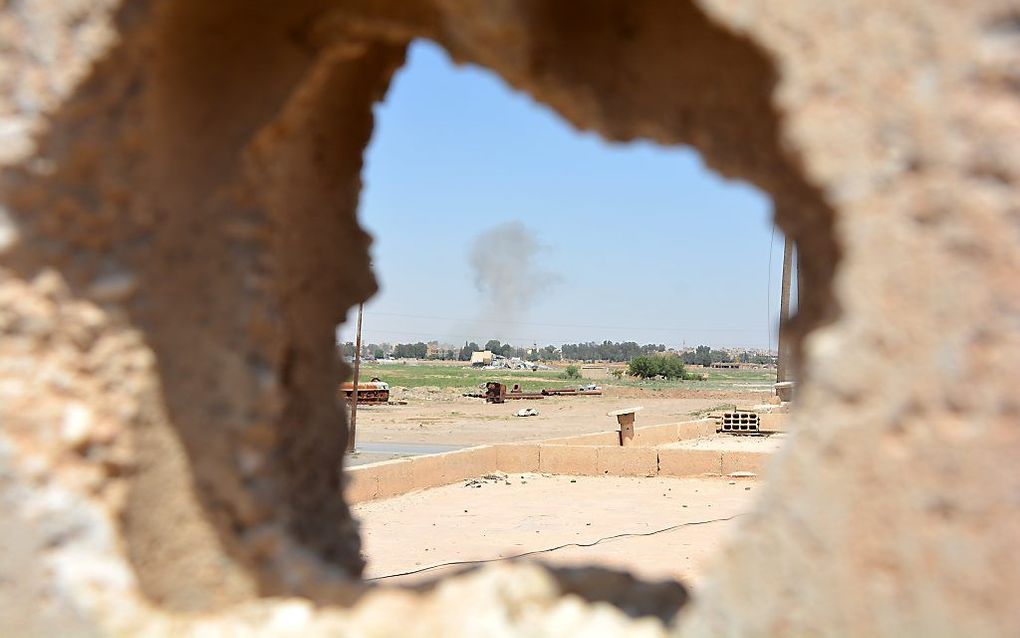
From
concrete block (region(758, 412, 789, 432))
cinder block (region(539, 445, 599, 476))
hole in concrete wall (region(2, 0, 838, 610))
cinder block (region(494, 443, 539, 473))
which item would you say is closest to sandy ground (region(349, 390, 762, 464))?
cinder block (region(494, 443, 539, 473))

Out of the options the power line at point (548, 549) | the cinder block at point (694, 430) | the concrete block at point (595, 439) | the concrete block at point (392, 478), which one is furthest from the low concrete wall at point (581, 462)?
the cinder block at point (694, 430)

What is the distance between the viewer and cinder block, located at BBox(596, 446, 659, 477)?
45.1 feet

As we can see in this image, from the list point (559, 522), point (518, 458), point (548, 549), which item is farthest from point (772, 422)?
point (548, 549)

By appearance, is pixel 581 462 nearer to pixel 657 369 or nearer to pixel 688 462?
pixel 688 462

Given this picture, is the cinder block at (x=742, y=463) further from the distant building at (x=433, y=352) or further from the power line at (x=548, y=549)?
the distant building at (x=433, y=352)

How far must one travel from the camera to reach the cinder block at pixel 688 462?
13547 mm

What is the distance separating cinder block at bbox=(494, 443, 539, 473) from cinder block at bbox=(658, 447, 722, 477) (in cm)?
185

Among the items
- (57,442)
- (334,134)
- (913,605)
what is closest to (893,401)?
(913,605)

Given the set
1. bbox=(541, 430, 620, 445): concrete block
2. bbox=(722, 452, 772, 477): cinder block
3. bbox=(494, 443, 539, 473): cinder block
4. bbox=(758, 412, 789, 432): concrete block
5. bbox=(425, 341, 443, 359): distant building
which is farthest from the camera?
bbox=(425, 341, 443, 359): distant building

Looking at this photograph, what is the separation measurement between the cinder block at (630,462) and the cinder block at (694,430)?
4.72 m

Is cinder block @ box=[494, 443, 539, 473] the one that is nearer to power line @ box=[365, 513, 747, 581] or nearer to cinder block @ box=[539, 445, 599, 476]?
cinder block @ box=[539, 445, 599, 476]

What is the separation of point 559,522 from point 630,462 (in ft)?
12.3

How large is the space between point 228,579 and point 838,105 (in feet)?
7.75

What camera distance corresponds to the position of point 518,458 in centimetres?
1422
